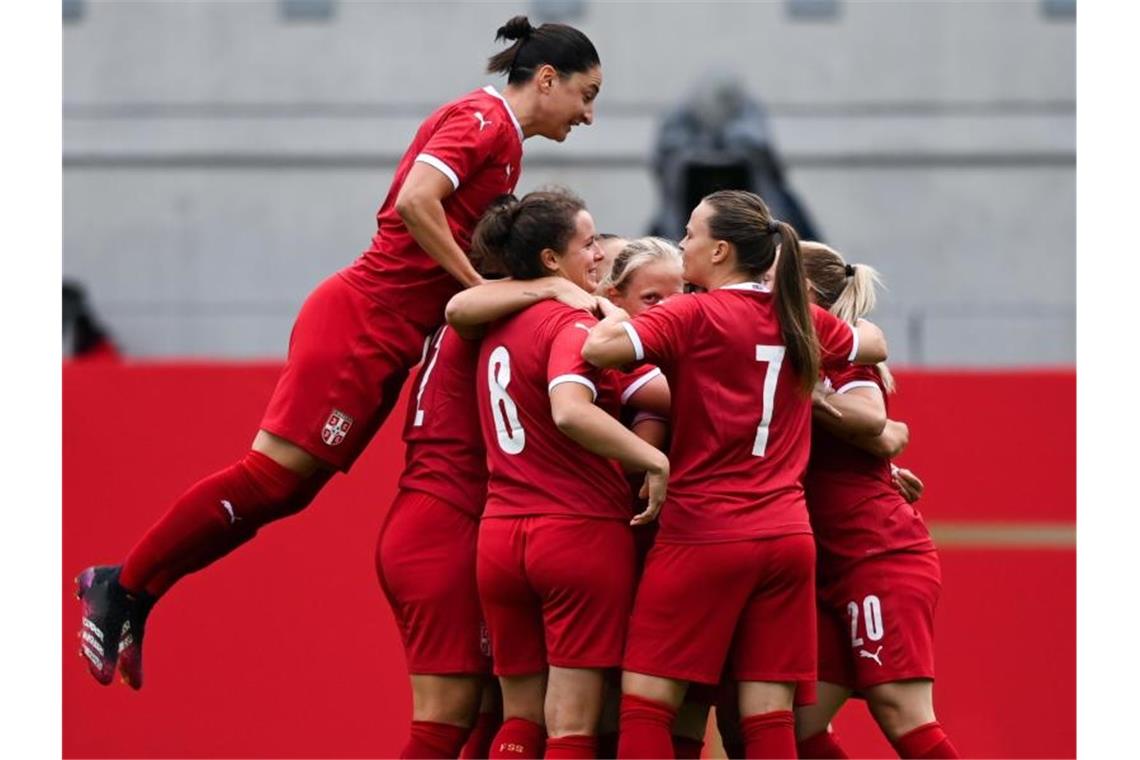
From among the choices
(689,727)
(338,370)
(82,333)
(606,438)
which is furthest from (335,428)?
(82,333)

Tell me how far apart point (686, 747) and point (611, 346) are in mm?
1084

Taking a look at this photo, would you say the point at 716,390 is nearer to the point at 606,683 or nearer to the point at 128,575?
the point at 606,683

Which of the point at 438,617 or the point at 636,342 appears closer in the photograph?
the point at 636,342

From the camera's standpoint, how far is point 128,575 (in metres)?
4.78

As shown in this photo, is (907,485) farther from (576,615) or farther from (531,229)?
(531,229)

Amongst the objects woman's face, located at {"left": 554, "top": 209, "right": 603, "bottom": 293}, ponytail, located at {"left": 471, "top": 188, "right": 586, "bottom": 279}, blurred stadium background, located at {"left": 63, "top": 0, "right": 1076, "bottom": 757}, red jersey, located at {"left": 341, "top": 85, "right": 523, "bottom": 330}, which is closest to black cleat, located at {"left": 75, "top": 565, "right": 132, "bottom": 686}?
red jersey, located at {"left": 341, "top": 85, "right": 523, "bottom": 330}

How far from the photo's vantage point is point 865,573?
4500 millimetres

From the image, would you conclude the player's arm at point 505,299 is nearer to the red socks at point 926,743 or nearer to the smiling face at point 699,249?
the smiling face at point 699,249

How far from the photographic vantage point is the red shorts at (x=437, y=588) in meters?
4.41

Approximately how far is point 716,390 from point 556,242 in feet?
1.82

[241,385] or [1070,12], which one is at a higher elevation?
[1070,12]

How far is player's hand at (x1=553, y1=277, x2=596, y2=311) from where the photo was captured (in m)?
4.20

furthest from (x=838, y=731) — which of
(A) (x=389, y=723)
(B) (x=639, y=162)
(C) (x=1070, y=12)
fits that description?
(C) (x=1070, y=12)

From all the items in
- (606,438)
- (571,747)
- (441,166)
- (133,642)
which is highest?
(441,166)
